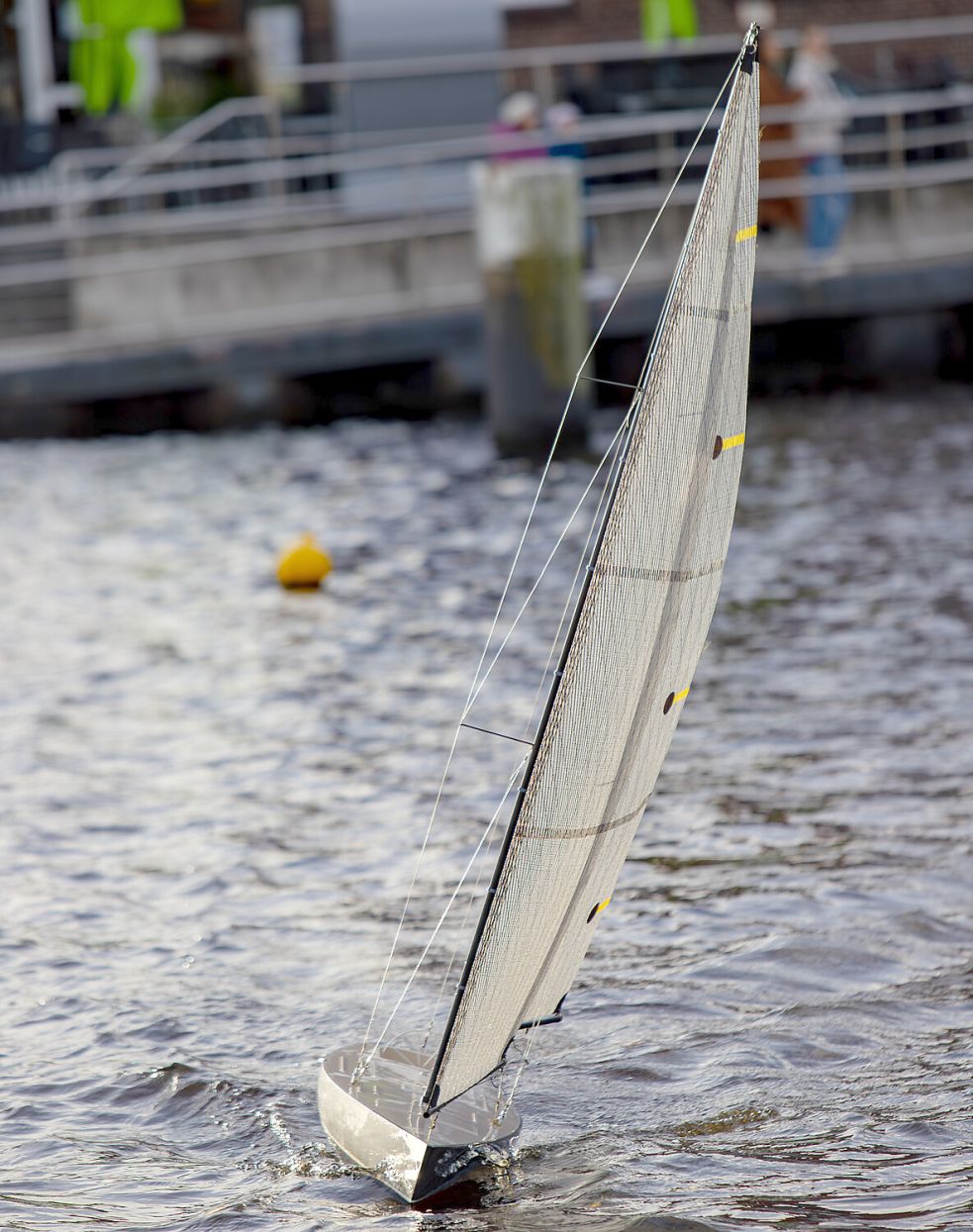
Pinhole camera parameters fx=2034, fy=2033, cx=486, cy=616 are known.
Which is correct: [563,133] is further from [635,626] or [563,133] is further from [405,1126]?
[405,1126]

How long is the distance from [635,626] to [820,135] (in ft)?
45.1

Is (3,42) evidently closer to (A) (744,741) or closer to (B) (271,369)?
(B) (271,369)

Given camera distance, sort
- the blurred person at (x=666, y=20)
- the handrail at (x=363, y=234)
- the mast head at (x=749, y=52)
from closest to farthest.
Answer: the mast head at (x=749, y=52) < the handrail at (x=363, y=234) < the blurred person at (x=666, y=20)

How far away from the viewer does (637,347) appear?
58.6ft

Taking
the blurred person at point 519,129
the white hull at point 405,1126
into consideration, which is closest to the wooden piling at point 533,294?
the blurred person at point 519,129

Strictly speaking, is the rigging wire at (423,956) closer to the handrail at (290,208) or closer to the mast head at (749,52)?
the mast head at (749,52)

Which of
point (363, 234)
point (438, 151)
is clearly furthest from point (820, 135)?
point (363, 234)

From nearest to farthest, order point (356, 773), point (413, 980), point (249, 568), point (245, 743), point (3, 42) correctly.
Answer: point (413, 980) < point (356, 773) < point (245, 743) < point (249, 568) < point (3, 42)

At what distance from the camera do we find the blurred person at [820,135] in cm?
1717

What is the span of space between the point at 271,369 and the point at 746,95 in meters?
13.4

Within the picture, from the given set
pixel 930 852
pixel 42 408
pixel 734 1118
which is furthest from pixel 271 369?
pixel 734 1118

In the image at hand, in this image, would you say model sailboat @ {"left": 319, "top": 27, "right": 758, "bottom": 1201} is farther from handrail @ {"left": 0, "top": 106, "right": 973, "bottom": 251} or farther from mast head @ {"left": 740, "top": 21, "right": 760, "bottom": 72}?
handrail @ {"left": 0, "top": 106, "right": 973, "bottom": 251}

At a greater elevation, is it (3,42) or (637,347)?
(3,42)

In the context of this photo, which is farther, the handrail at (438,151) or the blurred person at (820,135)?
the handrail at (438,151)
